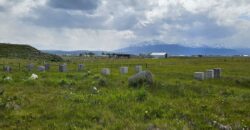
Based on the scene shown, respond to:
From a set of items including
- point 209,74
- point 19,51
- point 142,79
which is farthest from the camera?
point 19,51

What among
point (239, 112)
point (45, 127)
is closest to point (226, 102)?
point (239, 112)

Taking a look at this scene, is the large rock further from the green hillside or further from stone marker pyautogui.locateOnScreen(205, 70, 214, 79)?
the green hillside

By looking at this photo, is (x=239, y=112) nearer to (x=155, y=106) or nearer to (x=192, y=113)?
(x=192, y=113)

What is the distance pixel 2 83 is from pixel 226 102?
1804 centimetres

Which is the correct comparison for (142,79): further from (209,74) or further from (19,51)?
(19,51)

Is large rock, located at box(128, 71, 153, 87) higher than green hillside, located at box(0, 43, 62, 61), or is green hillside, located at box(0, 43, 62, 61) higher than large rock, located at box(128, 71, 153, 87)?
green hillside, located at box(0, 43, 62, 61)

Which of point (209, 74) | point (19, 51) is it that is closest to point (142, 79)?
point (209, 74)

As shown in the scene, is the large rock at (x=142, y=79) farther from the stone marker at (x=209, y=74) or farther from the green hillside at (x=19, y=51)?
the green hillside at (x=19, y=51)

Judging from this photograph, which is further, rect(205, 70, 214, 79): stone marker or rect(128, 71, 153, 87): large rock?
Result: rect(205, 70, 214, 79): stone marker

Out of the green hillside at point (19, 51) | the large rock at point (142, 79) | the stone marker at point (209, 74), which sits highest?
the green hillside at point (19, 51)

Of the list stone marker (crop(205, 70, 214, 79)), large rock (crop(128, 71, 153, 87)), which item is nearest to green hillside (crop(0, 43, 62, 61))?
stone marker (crop(205, 70, 214, 79))

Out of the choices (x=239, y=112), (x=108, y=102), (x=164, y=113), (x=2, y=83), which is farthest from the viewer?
(x=2, y=83)

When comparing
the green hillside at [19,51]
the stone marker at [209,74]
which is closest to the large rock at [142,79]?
the stone marker at [209,74]

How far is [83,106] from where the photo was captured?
15.9m
